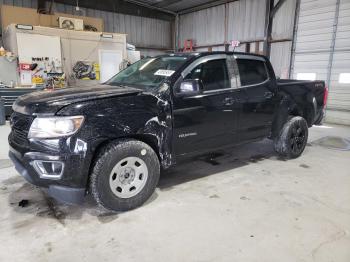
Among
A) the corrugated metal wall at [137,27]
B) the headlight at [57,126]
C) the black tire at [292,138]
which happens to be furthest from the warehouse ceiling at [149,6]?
the headlight at [57,126]

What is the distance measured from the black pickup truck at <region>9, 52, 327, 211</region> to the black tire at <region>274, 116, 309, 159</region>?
35 centimetres

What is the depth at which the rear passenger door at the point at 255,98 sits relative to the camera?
11.7ft

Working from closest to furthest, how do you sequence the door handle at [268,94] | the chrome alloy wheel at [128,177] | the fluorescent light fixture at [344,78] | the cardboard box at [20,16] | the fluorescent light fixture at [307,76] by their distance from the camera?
the chrome alloy wheel at [128,177]
the door handle at [268,94]
the fluorescent light fixture at [344,78]
the cardboard box at [20,16]
the fluorescent light fixture at [307,76]

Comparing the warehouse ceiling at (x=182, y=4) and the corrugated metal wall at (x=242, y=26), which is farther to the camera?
the warehouse ceiling at (x=182, y=4)

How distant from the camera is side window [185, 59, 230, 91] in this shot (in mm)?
3116

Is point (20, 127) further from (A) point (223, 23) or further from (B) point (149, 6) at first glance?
(B) point (149, 6)

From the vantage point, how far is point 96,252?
6.91 ft

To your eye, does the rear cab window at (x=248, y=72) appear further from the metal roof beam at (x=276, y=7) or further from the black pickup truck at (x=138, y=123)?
the metal roof beam at (x=276, y=7)

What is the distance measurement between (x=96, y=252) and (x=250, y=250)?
1.17m

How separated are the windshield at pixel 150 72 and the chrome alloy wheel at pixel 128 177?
2.62ft

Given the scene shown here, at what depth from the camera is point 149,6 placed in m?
13.0

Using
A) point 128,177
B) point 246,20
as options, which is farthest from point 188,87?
point 246,20

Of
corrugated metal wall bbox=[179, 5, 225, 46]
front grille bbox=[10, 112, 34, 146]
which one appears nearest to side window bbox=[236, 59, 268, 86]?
front grille bbox=[10, 112, 34, 146]

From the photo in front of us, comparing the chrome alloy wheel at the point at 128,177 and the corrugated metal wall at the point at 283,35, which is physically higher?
the corrugated metal wall at the point at 283,35
